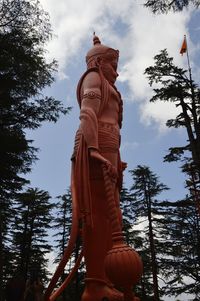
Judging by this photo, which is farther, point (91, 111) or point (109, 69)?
point (109, 69)

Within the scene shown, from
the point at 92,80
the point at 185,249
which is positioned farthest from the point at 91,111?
the point at 185,249

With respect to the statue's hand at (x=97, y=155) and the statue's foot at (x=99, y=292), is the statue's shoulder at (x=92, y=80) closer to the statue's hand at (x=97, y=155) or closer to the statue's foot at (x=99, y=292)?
the statue's hand at (x=97, y=155)

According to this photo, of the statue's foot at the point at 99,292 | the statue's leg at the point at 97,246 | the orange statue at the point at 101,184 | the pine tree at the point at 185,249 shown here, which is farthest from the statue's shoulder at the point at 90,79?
the pine tree at the point at 185,249

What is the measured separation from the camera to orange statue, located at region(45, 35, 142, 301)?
14.4 ft

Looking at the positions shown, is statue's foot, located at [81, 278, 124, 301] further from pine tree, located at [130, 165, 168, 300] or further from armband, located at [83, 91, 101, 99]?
pine tree, located at [130, 165, 168, 300]

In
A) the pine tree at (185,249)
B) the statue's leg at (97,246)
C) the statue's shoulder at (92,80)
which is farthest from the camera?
the pine tree at (185,249)

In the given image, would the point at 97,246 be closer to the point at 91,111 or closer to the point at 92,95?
the point at 91,111

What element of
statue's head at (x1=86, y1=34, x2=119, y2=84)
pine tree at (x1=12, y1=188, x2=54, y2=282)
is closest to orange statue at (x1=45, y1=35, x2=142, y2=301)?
statue's head at (x1=86, y1=34, x2=119, y2=84)

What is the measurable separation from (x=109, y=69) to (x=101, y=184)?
7.07ft

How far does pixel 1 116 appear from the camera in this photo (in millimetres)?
13242

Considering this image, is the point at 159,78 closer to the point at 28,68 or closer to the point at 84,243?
the point at 28,68

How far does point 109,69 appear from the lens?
21.6 ft

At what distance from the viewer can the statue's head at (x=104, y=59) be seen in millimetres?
6535

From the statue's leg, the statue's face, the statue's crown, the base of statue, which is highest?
the statue's crown
